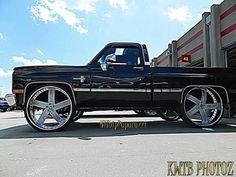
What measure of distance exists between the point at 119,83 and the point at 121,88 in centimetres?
13

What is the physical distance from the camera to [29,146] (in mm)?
5719

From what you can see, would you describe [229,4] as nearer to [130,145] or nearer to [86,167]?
[130,145]

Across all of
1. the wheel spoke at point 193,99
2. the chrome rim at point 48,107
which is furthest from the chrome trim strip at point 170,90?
the chrome rim at point 48,107

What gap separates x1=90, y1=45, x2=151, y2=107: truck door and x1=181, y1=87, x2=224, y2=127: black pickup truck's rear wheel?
1.27 m

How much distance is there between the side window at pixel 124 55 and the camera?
819cm

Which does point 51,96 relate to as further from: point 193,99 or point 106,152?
point 193,99

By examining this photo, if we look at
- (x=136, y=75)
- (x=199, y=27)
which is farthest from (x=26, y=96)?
(x=199, y=27)

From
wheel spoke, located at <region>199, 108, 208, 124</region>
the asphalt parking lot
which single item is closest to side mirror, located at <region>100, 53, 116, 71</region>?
the asphalt parking lot

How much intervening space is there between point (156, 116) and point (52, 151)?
894cm

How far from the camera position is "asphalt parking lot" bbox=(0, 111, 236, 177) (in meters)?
4.00

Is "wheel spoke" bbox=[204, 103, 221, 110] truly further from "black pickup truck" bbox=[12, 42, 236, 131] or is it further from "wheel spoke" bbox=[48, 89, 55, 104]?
"wheel spoke" bbox=[48, 89, 55, 104]

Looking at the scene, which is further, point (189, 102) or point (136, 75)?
point (189, 102)

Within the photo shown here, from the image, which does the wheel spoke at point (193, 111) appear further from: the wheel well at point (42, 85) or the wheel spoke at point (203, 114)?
the wheel well at point (42, 85)

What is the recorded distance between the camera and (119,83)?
7828 millimetres
